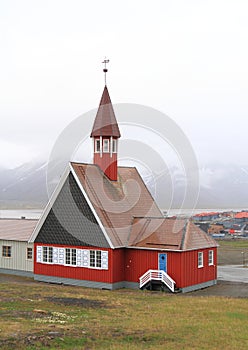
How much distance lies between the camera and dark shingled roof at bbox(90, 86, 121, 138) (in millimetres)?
35312

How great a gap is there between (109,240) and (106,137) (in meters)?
8.07

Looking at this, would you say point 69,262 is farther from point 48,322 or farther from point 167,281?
point 48,322

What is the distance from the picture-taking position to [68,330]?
1655 cm

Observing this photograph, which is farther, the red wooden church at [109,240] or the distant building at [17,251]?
the distant building at [17,251]

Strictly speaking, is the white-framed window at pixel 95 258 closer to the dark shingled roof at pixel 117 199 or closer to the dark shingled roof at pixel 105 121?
the dark shingled roof at pixel 117 199

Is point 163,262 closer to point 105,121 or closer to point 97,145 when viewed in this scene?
point 97,145

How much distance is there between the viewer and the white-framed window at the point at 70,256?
32062 mm

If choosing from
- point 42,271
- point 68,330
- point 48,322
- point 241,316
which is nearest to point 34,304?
point 48,322

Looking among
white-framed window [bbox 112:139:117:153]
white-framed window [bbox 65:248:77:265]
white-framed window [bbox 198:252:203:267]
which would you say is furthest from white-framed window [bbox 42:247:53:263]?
white-framed window [bbox 198:252:203:267]

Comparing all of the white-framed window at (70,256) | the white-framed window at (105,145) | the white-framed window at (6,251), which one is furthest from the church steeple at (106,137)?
the white-framed window at (6,251)

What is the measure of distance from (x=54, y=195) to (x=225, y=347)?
63.7ft

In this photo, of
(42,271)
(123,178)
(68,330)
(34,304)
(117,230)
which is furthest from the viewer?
(123,178)

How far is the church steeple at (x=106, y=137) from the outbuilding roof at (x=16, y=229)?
7.31m

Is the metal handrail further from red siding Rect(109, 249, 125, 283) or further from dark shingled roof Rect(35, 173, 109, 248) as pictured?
dark shingled roof Rect(35, 173, 109, 248)
